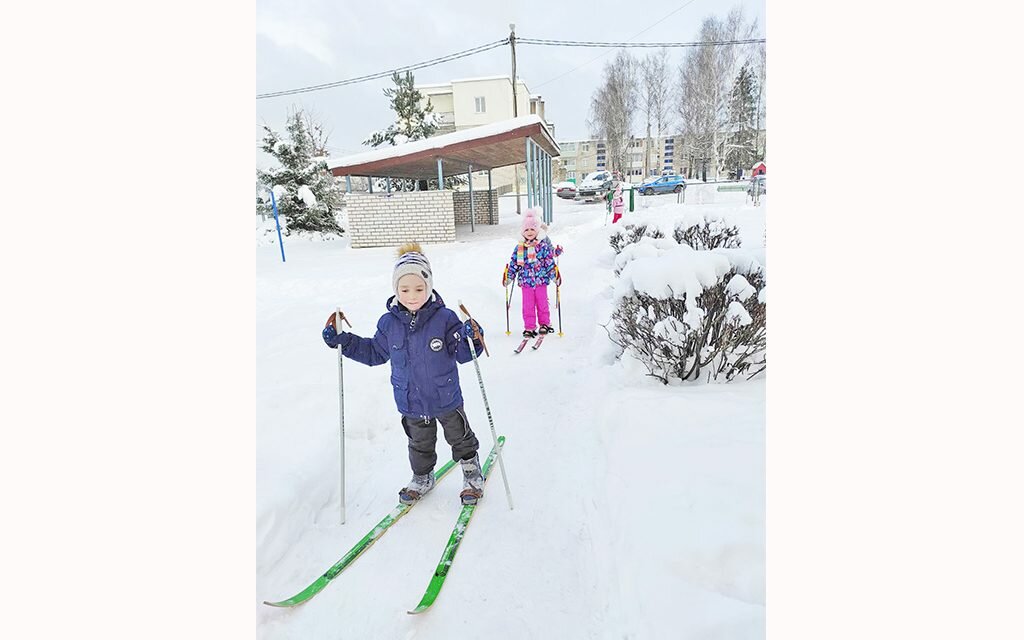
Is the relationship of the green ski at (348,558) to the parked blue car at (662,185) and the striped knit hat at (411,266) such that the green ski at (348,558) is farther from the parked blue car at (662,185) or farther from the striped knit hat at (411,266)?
the parked blue car at (662,185)

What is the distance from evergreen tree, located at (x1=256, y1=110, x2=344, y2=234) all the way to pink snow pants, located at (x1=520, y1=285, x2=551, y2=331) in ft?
45.4

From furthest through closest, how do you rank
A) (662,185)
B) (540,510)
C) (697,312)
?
(662,185) → (697,312) → (540,510)

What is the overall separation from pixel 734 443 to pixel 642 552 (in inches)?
38.4

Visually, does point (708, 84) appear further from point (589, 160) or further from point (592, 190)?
point (589, 160)

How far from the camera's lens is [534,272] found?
580 centimetres

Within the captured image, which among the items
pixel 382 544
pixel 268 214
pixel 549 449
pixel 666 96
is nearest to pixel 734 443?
pixel 549 449

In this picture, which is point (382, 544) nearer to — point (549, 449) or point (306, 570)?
point (306, 570)

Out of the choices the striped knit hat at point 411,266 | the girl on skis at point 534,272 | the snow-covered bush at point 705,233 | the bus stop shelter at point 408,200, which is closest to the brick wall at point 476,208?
the bus stop shelter at point 408,200

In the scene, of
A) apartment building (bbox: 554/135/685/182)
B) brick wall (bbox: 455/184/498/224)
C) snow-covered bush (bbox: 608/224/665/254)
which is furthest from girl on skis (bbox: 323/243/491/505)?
apartment building (bbox: 554/135/685/182)

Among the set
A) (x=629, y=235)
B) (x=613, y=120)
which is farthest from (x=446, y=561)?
(x=613, y=120)

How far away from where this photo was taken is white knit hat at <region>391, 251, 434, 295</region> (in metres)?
2.55

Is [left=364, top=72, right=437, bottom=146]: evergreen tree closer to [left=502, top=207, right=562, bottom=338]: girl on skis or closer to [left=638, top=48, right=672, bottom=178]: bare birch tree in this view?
[left=638, top=48, right=672, bottom=178]: bare birch tree

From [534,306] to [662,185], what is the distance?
22.9 meters

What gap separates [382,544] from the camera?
8.04 feet
